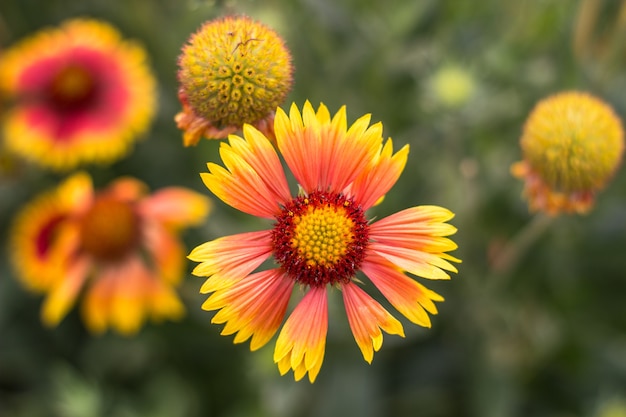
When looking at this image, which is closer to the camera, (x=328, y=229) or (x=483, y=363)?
(x=328, y=229)

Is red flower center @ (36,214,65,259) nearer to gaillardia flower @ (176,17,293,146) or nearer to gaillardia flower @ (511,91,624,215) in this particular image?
gaillardia flower @ (176,17,293,146)

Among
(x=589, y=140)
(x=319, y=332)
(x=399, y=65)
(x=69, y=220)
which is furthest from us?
(x=399, y=65)

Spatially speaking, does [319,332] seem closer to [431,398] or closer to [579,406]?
[431,398]

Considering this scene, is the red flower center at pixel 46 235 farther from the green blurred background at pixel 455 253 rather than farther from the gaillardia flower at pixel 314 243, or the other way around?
the gaillardia flower at pixel 314 243

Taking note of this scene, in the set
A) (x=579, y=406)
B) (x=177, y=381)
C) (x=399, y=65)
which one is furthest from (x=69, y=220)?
(x=579, y=406)

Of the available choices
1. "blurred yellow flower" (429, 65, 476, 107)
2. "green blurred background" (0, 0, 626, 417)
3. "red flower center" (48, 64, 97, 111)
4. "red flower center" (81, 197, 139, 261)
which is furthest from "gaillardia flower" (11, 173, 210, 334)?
"blurred yellow flower" (429, 65, 476, 107)

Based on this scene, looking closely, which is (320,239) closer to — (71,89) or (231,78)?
(231,78)

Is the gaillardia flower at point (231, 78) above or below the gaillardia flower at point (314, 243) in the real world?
above

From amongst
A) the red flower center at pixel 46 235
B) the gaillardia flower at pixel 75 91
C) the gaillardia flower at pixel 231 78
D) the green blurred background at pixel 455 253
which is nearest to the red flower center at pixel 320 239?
the gaillardia flower at pixel 231 78
